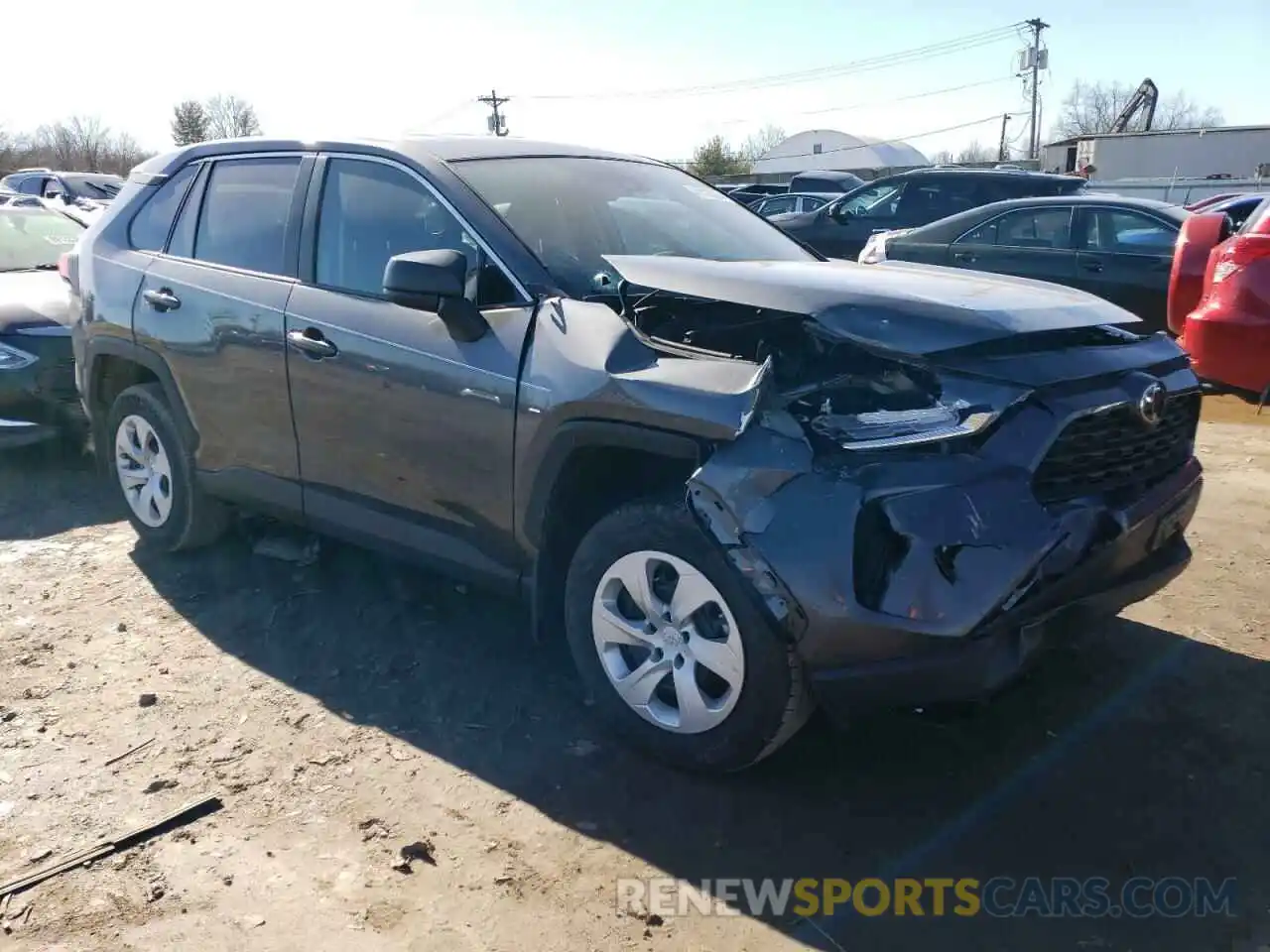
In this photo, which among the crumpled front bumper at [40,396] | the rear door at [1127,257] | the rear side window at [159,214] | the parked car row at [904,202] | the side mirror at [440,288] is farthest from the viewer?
the parked car row at [904,202]

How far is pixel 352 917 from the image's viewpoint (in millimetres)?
2615

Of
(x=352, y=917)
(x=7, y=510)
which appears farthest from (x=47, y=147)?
(x=352, y=917)

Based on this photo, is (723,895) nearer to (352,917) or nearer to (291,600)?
(352,917)

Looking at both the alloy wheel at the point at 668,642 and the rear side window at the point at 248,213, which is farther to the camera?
the rear side window at the point at 248,213

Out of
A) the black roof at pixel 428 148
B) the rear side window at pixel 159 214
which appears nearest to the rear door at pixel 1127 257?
the black roof at pixel 428 148

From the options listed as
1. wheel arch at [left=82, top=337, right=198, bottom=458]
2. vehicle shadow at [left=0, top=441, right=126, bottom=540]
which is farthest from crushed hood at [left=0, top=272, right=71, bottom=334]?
wheel arch at [left=82, top=337, right=198, bottom=458]

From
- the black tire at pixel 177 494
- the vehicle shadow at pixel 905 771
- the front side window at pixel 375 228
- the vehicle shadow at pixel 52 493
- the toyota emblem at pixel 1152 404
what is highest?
the front side window at pixel 375 228

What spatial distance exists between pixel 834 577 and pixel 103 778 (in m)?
2.27


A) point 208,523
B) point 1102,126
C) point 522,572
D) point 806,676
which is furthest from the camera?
point 1102,126

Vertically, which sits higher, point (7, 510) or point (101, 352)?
point (101, 352)

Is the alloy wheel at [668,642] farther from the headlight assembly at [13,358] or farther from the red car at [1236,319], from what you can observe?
the red car at [1236,319]

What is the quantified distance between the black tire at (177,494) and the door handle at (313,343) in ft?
3.43

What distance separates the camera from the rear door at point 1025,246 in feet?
31.8

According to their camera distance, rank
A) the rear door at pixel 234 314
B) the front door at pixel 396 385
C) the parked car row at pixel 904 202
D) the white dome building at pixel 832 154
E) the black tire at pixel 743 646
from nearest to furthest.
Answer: the black tire at pixel 743 646 < the front door at pixel 396 385 < the rear door at pixel 234 314 < the parked car row at pixel 904 202 < the white dome building at pixel 832 154
